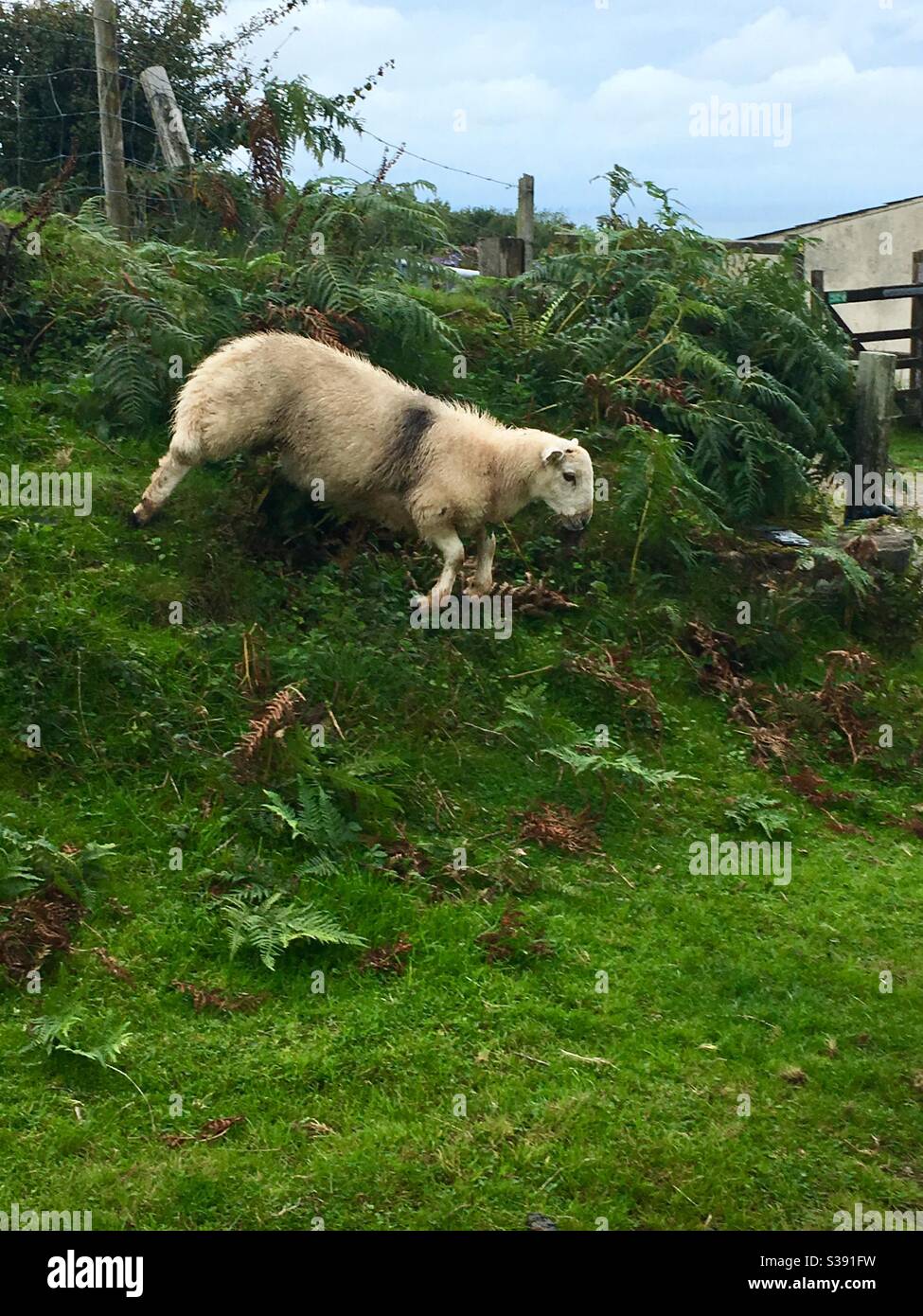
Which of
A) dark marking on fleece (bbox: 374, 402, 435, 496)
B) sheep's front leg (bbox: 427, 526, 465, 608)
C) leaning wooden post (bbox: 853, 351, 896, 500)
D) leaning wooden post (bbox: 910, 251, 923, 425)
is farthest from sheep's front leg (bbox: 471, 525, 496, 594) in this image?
leaning wooden post (bbox: 910, 251, 923, 425)

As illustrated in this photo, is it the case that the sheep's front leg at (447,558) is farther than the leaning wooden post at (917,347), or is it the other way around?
the leaning wooden post at (917,347)

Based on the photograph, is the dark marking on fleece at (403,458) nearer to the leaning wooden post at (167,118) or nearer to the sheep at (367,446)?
the sheep at (367,446)

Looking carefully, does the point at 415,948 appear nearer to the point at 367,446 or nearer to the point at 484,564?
the point at 484,564

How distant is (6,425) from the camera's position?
9.38m

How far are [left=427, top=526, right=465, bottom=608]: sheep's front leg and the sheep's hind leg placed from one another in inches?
67.8

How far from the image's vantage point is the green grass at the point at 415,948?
4.93 metres

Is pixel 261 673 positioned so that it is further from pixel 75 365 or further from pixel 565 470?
pixel 75 365

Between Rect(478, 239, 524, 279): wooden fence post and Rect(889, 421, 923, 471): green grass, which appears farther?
Rect(889, 421, 923, 471): green grass

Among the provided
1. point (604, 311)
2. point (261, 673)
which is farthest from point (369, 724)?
point (604, 311)

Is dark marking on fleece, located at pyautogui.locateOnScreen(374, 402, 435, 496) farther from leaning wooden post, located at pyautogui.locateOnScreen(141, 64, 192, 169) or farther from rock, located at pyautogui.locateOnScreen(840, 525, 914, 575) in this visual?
leaning wooden post, located at pyautogui.locateOnScreen(141, 64, 192, 169)

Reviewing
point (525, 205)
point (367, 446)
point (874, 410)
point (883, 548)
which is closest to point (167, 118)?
point (525, 205)

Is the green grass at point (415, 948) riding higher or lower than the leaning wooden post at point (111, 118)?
lower

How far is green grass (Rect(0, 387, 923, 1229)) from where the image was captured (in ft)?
16.2

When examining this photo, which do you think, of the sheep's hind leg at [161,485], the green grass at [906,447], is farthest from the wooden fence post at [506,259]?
the sheep's hind leg at [161,485]
